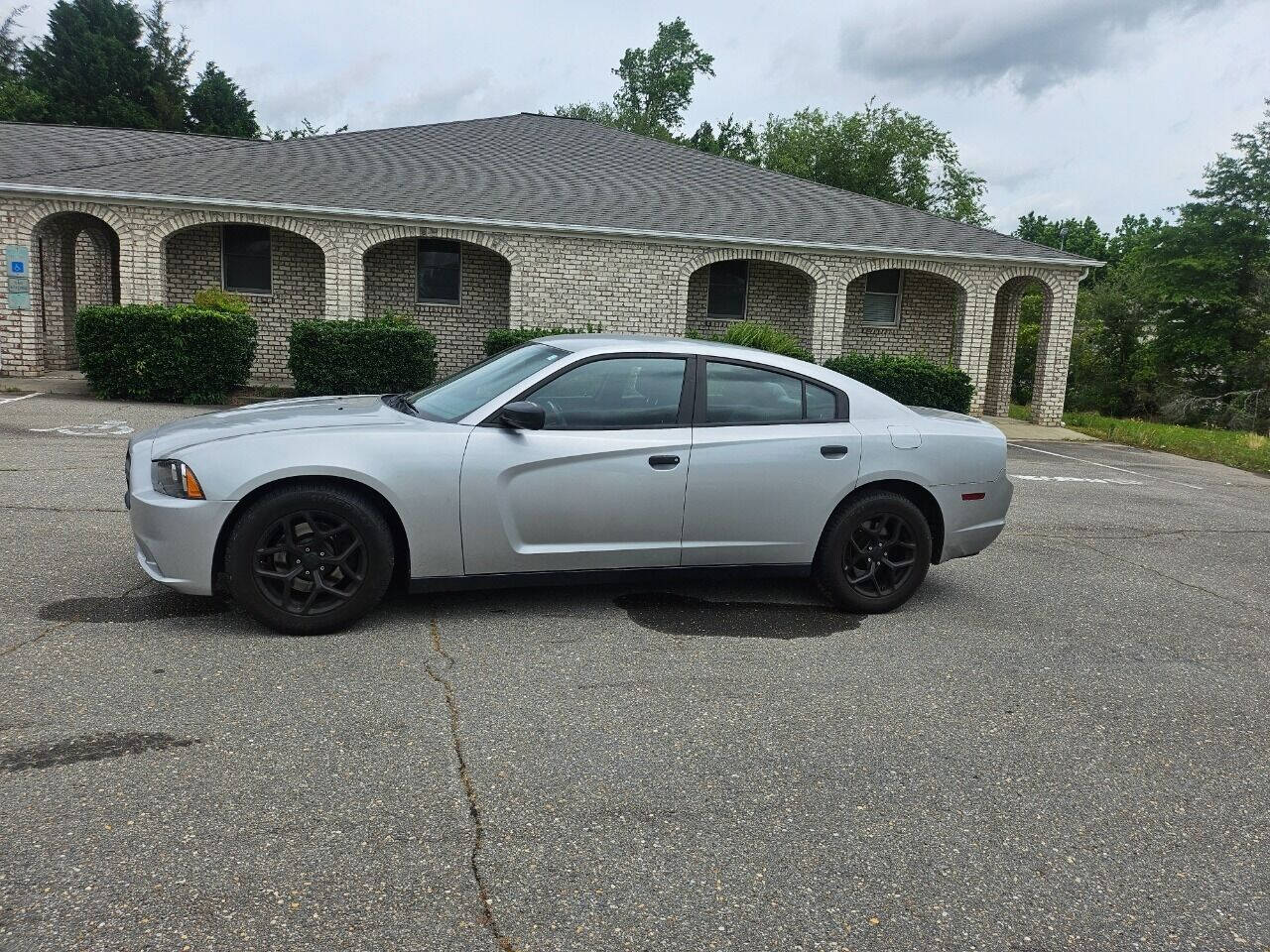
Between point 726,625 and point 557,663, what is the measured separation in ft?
3.68

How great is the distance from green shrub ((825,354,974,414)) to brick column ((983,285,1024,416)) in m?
5.29

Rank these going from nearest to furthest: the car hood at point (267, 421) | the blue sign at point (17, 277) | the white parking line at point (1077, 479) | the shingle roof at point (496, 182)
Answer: the car hood at point (267, 421) → the white parking line at point (1077, 479) → the blue sign at point (17, 277) → the shingle roof at point (496, 182)

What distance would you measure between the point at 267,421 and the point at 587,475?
5.33 ft

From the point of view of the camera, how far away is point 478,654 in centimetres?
438

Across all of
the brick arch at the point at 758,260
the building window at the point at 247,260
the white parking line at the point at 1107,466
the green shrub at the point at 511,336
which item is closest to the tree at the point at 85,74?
the building window at the point at 247,260

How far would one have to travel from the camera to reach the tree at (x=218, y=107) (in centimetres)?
4503

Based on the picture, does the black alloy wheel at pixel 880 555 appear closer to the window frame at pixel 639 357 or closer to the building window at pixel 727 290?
the window frame at pixel 639 357

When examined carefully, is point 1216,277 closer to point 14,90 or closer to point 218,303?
point 218,303

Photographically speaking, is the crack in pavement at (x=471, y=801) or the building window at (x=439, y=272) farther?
the building window at (x=439, y=272)

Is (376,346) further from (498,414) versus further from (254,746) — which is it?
(254,746)

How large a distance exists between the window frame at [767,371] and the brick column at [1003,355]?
18.6 metres

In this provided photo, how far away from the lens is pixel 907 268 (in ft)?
65.4

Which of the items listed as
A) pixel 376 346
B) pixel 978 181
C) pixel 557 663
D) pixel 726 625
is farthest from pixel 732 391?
pixel 978 181

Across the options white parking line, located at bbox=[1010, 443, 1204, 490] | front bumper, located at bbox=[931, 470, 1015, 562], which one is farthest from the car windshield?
white parking line, located at bbox=[1010, 443, 1204, 490]
